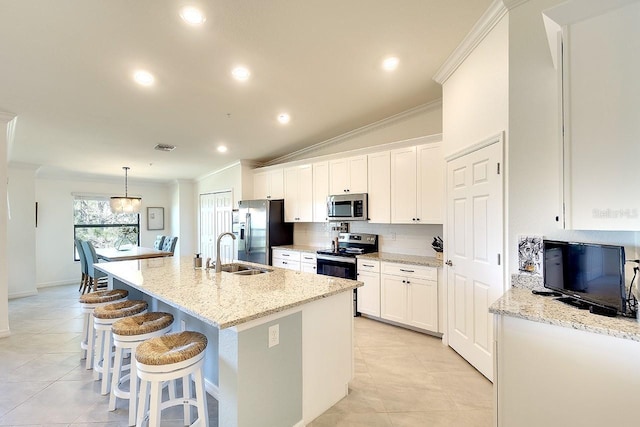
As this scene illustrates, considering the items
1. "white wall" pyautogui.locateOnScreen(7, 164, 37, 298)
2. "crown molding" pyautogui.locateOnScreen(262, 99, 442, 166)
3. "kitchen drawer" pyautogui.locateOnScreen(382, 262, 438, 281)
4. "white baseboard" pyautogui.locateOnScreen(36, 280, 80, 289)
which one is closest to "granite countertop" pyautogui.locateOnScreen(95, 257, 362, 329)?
"kitchen drawer" pyautogui.locateOnScreen(382, 262, 438, 281)

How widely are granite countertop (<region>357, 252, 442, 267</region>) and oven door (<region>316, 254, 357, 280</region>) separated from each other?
190 mm

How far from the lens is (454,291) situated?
3.03 metres

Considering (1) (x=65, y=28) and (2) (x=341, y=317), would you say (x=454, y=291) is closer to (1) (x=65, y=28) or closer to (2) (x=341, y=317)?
(2) (x=341, y=317)

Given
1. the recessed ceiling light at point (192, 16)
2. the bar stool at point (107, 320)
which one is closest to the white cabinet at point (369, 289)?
the bar stool at point (107, 320)

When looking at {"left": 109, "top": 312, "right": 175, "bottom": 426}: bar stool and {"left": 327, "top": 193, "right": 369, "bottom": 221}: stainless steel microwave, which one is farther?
{"left": 327, "top": 193, "right": 369, "bottom": 221}: stainless steel microwave

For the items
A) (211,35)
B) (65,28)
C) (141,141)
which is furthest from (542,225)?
(141,141)

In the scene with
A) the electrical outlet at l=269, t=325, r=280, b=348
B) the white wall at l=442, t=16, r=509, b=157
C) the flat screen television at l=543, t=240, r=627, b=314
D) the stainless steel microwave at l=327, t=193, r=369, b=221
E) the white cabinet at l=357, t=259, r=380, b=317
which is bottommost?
the white cabinet at l=357, t=259, r=380, b=317

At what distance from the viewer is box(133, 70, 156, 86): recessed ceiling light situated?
108 inches

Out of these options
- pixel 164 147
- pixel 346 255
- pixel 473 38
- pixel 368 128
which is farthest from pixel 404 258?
pixel 164 147

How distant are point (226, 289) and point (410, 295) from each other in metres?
2.33

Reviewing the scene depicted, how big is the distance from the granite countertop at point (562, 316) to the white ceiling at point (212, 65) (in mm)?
2082

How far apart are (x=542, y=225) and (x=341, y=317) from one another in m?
1.57

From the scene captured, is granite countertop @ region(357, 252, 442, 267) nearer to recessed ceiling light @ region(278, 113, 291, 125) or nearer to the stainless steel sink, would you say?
the stainless steel sink

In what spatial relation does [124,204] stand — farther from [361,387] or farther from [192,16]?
[361,387]
